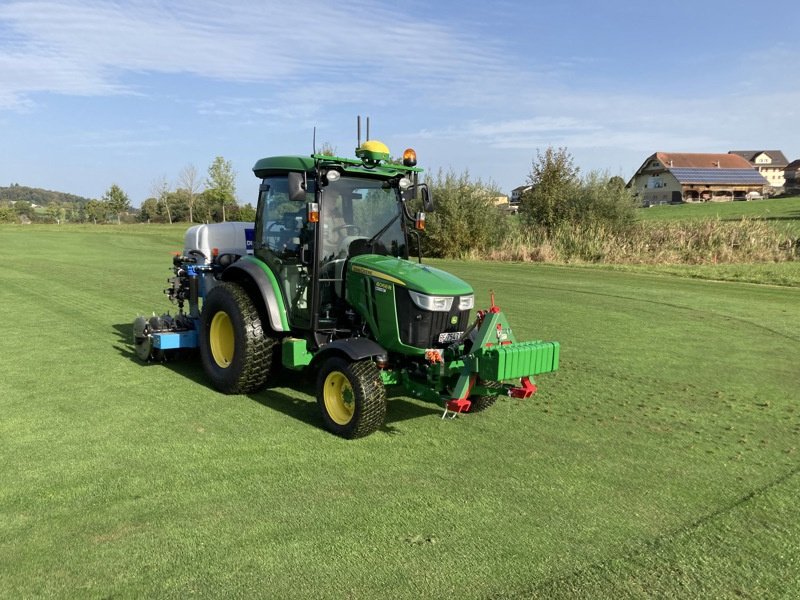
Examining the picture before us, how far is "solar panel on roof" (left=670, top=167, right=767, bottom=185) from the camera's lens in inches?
3282

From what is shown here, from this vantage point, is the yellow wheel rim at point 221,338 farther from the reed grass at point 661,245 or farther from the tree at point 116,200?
the tree at point 116,200

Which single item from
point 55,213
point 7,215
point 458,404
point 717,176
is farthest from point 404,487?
point 717,176

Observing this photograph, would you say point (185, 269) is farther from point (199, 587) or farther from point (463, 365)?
point (199, 587)

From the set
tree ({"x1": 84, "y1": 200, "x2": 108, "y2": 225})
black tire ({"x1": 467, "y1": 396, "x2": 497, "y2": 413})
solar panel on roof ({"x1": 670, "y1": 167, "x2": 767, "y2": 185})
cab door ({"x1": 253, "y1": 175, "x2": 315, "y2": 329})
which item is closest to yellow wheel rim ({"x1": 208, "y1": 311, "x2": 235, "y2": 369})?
cab door ({"x1": 253, "y1": 175, "x2": 315, "y2": 329})

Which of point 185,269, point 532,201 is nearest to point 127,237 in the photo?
point 532,201

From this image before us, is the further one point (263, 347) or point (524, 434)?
point (263, 347)

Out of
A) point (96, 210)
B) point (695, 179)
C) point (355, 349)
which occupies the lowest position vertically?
point (355, 349)

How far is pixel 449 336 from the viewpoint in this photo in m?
5.28

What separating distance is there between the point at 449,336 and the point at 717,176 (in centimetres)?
9208

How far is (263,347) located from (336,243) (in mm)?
1226

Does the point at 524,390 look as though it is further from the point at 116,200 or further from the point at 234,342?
the point at 116,200

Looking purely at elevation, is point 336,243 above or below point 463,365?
above

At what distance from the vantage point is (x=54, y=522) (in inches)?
142

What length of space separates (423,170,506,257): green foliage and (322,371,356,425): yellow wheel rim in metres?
20.7
